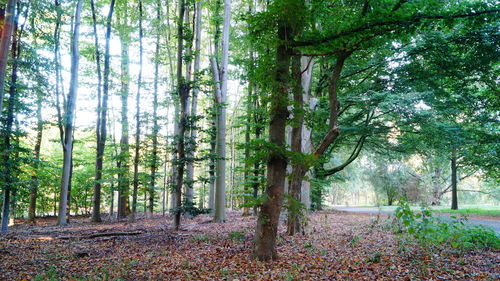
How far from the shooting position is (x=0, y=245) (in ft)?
27.3

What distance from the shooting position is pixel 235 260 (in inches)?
262

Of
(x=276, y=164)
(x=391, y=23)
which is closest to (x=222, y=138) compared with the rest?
(x=276, y=164)

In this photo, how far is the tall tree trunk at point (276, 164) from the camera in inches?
246

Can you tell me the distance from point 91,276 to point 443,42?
11.9m

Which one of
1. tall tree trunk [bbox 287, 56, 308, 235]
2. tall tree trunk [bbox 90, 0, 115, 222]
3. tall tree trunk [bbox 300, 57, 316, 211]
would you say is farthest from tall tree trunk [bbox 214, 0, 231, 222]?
tall tree trunk [bbox 90, 0, 115, 222]

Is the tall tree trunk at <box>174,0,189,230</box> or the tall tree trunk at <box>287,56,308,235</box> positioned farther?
the tall tree trunk at <box>174,0,189,230</box>

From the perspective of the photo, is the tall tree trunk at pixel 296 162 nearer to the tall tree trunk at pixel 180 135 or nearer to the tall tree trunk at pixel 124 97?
the tall tree trunk at pixel 180 135

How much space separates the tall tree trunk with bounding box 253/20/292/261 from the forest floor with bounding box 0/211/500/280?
436mm

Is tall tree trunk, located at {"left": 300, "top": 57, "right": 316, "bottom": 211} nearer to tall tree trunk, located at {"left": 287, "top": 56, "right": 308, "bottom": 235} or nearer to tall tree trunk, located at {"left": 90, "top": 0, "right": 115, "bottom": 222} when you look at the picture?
tall tree trunk, located at {"left": 287, "top": 56, "right": 308, "bottom": 235}

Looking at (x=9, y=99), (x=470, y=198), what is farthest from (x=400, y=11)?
(x=470, y=198)

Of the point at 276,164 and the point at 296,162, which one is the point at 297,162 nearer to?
the point at 296,162

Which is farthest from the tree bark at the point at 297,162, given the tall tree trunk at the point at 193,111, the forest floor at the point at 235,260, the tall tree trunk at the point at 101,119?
the tall tree trunk at the point at 101,119

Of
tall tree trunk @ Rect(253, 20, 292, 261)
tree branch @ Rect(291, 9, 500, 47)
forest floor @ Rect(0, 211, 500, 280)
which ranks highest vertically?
tree branch @ Rect(291, 9, 500, 47)

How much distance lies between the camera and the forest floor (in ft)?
17.9
